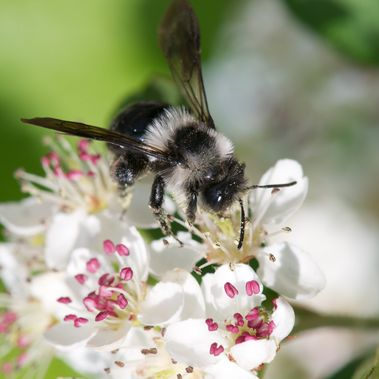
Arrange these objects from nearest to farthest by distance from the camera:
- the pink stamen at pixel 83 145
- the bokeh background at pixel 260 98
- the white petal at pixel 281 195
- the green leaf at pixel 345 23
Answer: the white petal at pixel 281 195 → the pink stamen at pixel 83 145 → the green leaf at pixel 345 23 → the bokeh background at pixel 260 98

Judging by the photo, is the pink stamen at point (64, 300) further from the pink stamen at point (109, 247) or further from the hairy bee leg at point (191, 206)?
the hairy bee leg at point (191, 206)

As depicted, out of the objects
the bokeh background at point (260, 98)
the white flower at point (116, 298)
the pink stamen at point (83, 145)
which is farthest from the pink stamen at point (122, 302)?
the bokeh background at point (260, 98)

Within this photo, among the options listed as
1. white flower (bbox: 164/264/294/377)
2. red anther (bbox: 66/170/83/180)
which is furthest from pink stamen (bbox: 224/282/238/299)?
red anther (bbox: 66/170/83/180)

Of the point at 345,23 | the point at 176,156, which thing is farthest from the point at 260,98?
the point at 176,156

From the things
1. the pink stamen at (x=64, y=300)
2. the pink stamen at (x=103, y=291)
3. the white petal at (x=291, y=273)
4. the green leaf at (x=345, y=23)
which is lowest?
the pink stamen at (x=64, y=300)

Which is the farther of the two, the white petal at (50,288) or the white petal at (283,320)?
the white petal at (50,288)
